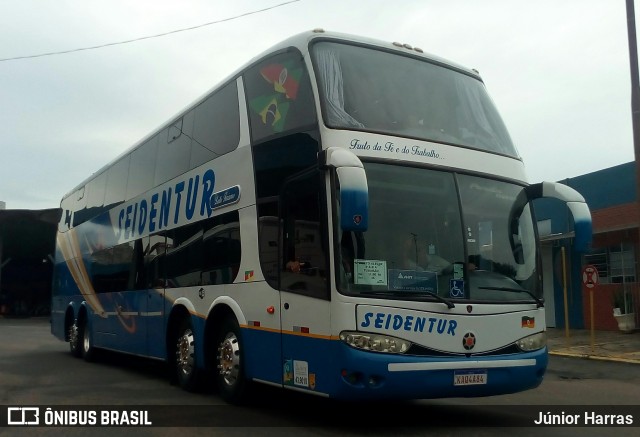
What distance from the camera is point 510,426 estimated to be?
25.5 ft

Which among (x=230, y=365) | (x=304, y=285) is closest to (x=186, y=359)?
(x=230, y=365)

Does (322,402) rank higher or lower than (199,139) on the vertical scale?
lower

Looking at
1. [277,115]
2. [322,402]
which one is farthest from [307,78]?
[322,402]

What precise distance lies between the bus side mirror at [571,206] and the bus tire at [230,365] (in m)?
3.45

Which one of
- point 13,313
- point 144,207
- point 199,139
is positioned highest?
point 199,139

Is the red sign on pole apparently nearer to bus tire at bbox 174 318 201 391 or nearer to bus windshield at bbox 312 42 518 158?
bus windshield at bbox 312 42 518 158

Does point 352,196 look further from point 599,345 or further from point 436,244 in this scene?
point 599,345

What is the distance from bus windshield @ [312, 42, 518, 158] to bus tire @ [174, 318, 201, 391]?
421 centimetres

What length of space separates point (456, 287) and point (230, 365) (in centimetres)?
312

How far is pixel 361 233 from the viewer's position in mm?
7059

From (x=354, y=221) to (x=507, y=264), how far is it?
7.58 feet

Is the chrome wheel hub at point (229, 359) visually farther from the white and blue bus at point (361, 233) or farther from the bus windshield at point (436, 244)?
the bus windshield at point (436, 244)

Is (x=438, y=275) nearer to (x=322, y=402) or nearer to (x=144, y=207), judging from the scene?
(x=322, y=402)

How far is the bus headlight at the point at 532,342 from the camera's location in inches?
301
